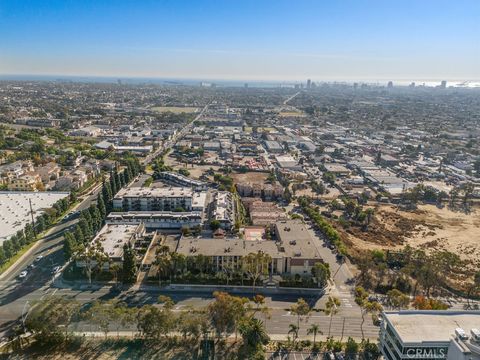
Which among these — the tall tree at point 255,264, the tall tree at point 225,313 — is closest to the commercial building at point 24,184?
the tall tree at point 255,264

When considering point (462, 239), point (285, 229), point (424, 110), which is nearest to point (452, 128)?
point (424, 110)

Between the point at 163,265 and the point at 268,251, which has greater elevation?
the point at 163,265

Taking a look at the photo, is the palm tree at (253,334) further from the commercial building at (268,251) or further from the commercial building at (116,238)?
the commercial building at (116,238)

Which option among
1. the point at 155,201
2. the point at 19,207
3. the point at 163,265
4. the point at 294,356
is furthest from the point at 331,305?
the point at 19,207

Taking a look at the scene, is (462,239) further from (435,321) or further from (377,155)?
(377,155)

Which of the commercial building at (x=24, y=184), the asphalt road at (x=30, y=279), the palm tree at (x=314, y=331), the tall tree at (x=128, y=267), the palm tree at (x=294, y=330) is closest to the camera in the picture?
the palm tree at (x=314, y=331)

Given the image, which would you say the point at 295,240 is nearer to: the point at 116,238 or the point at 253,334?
the point at 253,334
